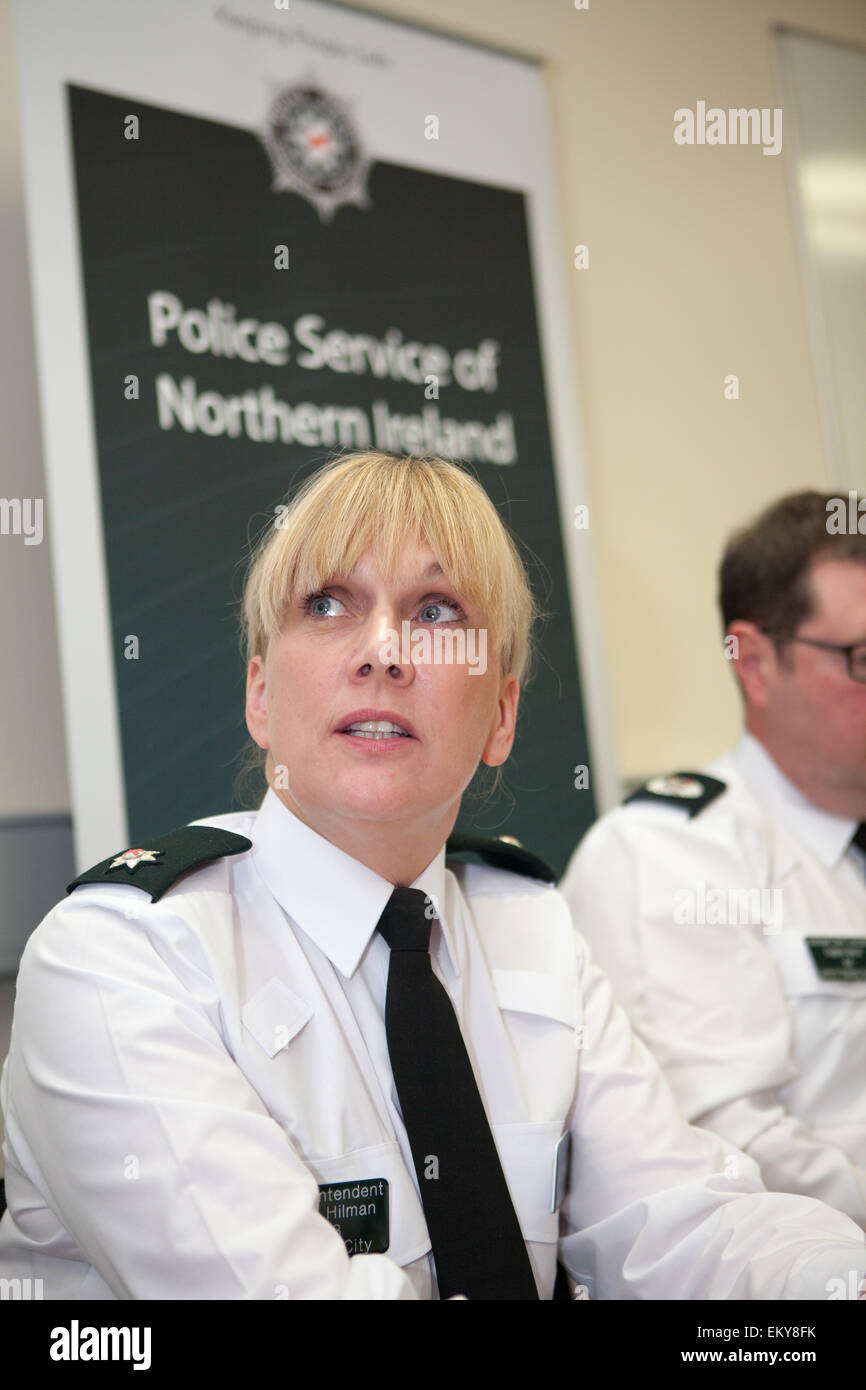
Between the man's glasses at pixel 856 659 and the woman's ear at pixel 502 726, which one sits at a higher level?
the man's glasses at pixel 856 659

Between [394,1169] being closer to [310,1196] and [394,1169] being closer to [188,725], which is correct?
[310,1196]

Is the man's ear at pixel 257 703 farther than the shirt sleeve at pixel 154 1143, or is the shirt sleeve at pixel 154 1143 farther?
the man's ear at pixel 257 703

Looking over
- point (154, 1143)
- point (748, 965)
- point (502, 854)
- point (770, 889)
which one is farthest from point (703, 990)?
point (154, 1143)

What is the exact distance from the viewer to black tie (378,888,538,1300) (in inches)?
41.3

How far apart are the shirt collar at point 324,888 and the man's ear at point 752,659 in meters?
0.96

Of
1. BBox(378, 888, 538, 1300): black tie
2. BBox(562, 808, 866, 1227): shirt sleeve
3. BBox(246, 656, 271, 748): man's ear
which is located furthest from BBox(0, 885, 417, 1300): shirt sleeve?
BBox(562, 808, 866, 1227): shirt sleeve

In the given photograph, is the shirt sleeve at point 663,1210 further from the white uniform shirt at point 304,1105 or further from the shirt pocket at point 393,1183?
the shirt pocket at point 393,1183

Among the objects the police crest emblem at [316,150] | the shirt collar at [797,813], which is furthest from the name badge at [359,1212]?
the police crest emblem at [316,150]

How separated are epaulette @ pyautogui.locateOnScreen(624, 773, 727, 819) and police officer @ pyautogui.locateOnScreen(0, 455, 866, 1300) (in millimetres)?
519

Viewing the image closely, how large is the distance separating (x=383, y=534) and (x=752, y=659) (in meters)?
0.96

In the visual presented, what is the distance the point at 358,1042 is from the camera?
113 centimetres

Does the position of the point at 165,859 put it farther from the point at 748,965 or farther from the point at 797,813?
the point at 797,813

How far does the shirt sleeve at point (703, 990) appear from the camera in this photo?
1.51 meters
